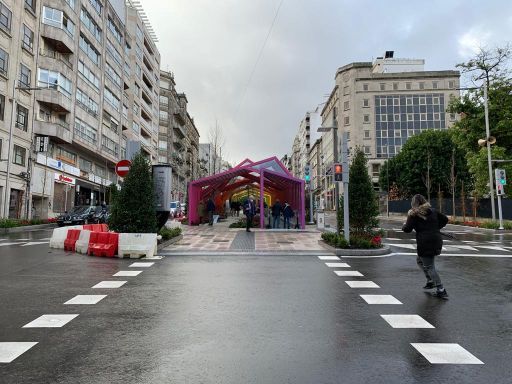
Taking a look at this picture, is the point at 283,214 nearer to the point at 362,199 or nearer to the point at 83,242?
the point at 362,199

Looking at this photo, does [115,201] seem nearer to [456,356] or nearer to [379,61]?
[456,356]

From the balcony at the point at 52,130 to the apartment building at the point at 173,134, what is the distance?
36776mm

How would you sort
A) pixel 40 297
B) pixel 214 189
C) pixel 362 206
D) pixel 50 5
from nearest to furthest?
pixel 40 297, pixel 362 206, pixel 214 189, pixel 50 5

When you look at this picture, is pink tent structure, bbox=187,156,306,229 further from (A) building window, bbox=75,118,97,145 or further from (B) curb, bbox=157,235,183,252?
(A) building window, bbox=75,118,97,145

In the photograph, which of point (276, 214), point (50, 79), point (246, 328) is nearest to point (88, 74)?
point (50, 79)

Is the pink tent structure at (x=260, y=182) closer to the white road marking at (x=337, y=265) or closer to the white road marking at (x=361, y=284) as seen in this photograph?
the white road marking at (x=337, y=265)

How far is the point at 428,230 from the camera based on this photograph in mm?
7211

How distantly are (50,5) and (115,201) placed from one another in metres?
31.0

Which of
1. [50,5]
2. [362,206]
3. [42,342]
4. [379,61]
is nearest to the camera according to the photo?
[42,342]

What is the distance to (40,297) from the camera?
6566 mm

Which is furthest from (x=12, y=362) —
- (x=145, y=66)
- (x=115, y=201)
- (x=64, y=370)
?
(x=145, y=66)

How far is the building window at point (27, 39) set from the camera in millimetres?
33531

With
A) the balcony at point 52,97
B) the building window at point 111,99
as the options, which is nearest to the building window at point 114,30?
the building window at point 111,99

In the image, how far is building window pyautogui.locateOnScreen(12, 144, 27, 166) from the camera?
32.1 meters
